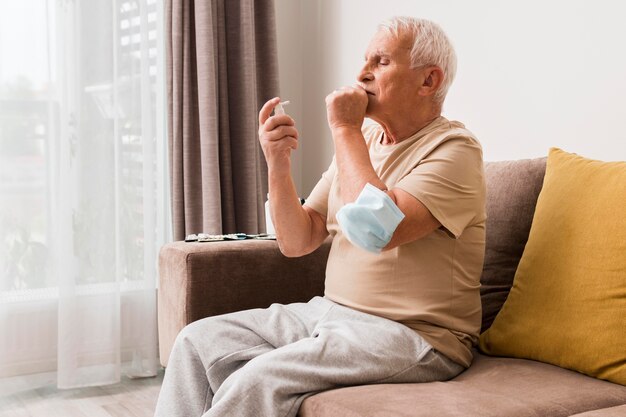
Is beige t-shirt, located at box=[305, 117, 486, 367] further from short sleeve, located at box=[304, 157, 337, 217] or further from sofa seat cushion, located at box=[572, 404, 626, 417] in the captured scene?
sofa seat cushion, located at box=[572, 404, 626, 417]

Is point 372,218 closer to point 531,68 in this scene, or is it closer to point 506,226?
point 506,226

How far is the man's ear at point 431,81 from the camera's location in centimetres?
188

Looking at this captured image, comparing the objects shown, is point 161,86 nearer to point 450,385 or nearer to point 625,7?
point 625,7

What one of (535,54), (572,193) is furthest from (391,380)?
(535,54)

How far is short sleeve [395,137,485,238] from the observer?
1.68m

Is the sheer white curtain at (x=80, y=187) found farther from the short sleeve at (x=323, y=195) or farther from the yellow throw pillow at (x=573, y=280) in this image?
the yellow throw pillow at (x=573, y=280)

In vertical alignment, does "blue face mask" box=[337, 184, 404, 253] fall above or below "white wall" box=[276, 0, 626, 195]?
below

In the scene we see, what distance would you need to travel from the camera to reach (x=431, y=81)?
6.21 ft

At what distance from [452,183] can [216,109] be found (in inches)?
67.0

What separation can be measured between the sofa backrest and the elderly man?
17 cm

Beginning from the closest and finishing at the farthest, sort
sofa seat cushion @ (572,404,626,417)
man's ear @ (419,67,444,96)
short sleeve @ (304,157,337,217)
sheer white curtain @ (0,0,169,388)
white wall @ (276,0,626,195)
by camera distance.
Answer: sofa seat cushion @ (572,404,626,417)
man's ear @ (419,67,444,96)
short sleeve @ (304,157,337,217)
white wall @ (276,0,626,195)
sheer white curtain @ (0,0,169,388)

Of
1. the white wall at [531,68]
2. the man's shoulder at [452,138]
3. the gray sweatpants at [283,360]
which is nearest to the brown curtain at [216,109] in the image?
the white wall at [531,68]

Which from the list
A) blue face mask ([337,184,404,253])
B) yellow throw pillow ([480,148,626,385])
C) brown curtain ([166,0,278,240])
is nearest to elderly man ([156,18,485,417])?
blue face mask ([337,184,404,253])

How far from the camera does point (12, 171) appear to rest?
3.02 meters
